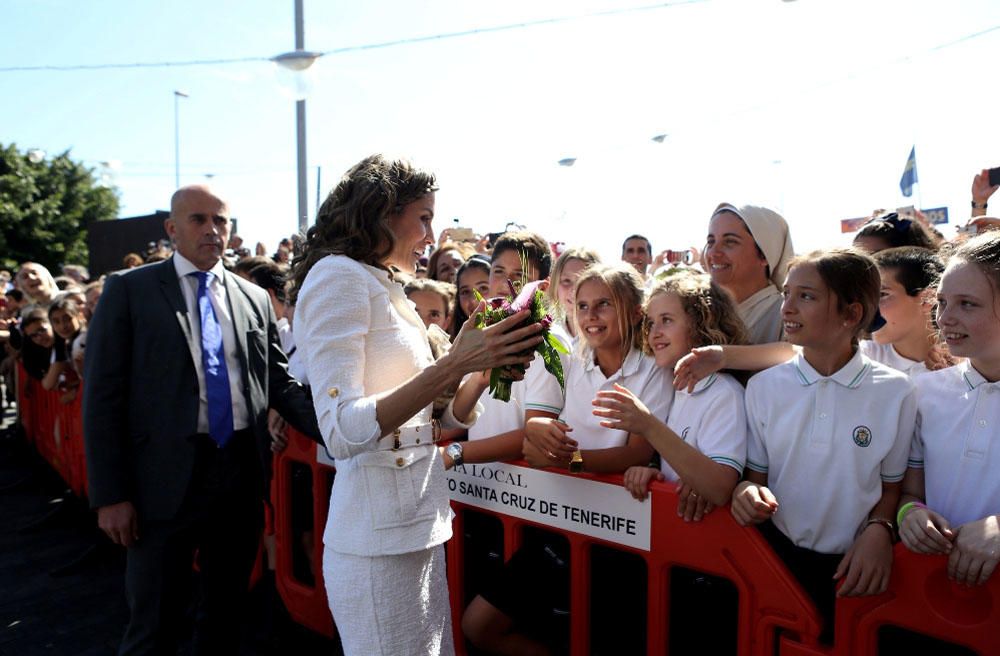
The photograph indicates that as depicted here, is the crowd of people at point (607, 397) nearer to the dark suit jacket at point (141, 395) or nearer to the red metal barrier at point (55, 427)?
the dark suit jacket at point (141, 395)

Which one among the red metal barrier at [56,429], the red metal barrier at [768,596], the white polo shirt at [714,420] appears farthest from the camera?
the red metal barrier at [56,429]

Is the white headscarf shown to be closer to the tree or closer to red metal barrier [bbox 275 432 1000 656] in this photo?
red metal barrier [bbox 275 432 1000 656]

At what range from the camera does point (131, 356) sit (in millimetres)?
2814

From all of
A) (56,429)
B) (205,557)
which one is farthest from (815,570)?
(56,429)

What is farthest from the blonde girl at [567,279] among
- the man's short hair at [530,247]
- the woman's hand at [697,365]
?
the woman's hand at [697,365]

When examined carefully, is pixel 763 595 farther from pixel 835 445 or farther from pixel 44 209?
pixel 44 209

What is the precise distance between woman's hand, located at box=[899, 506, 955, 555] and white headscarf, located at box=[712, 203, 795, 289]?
1.49 m

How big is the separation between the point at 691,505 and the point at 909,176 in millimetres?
10783

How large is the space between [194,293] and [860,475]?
9.00 ft

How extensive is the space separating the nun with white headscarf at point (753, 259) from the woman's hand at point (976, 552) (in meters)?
1.46

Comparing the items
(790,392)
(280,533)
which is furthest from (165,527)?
(790,392)

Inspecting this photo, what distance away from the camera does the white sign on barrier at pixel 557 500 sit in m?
2.44

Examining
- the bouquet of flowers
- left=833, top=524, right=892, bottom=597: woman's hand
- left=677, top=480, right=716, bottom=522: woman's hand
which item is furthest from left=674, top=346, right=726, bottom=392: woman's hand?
left=833, top=524, right=892, bottom=597: woman's hand

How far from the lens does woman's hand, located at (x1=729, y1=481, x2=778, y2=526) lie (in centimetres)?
207
